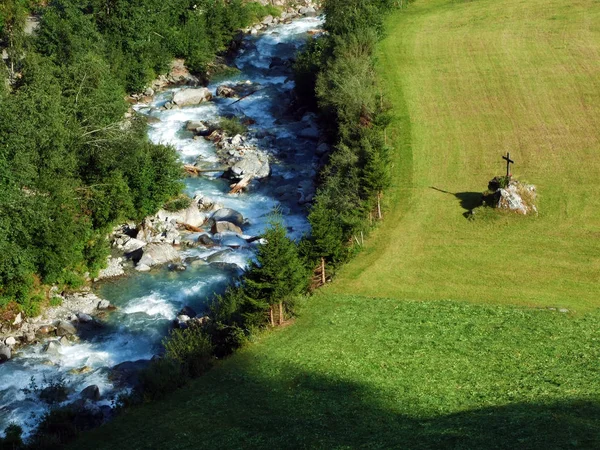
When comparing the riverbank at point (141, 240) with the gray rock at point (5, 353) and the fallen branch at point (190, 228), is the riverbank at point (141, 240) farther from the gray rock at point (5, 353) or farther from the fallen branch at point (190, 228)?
the fallen branch at point (190, 228)

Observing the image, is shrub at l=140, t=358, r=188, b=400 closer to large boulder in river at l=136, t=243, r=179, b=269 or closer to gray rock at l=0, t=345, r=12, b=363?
gray rock at l=0, t=345, r=12, b=363

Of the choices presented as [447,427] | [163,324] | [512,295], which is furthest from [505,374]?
[163,324]

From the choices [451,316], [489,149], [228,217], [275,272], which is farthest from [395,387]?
[489,149]

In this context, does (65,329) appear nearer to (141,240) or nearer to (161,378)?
(161,378)

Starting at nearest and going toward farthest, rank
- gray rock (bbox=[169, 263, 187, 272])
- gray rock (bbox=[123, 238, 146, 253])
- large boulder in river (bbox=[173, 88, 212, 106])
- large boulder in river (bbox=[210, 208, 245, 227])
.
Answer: gray rock (bbox=[169, 263, 187, 272]), gray rock (bbox=[123, 238, 146, 253]), large boulder in river (bbox=[210, 208, 245, 227]), large boulder in river (bbox=[173, 88, 212, 106])

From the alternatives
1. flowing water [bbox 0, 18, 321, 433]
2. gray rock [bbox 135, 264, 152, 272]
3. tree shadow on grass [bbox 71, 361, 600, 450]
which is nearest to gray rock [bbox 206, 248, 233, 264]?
flowing water [bbox 0, 18, 321, 433]

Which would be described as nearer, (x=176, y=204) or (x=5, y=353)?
(x=5, y=353)
